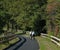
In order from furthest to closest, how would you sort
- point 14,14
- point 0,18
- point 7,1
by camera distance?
1. point 7,1
2. point 14,14
3. point 0,18

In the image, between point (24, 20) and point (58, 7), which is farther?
point (24, 20)

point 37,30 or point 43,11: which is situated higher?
point 43,11

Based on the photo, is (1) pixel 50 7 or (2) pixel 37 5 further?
(2) pixel 37 5

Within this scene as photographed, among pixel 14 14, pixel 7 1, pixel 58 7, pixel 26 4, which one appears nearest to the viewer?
pixel 58 7

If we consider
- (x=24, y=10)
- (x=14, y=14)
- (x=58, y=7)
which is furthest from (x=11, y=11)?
(x=58, y=7)

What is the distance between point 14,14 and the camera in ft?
332

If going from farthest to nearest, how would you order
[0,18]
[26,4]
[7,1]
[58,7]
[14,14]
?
[7,1]
[14,14]
[26,4]
[0,18]
[58,7]

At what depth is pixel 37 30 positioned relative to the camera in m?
71.8

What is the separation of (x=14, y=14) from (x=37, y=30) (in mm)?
30912

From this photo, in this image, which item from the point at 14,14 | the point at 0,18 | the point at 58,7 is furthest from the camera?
the point at 14,14

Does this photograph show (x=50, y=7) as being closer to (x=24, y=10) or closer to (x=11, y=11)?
(x=24, y=10)

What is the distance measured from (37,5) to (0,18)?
27886 millimetres

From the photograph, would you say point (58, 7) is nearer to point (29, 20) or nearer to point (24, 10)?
point (29, 20)

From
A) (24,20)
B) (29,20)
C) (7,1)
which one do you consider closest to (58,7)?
(29,20)
